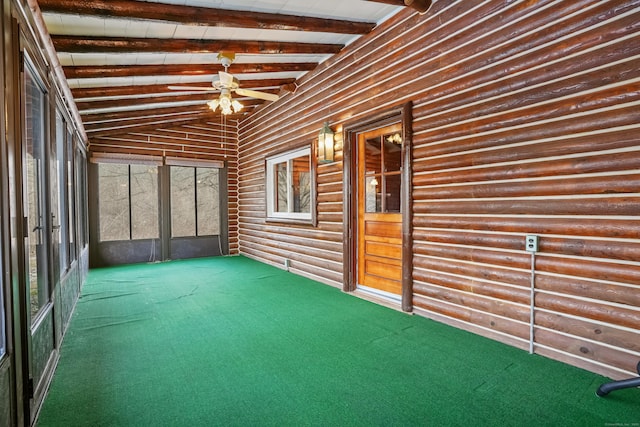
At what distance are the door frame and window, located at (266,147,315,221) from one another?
1.14 meters

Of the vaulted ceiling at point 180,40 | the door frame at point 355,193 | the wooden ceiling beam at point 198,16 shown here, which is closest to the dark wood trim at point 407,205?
the door frame at point 355,193

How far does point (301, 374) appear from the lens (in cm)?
253

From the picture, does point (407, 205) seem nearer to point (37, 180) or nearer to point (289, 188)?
point (289, 188)

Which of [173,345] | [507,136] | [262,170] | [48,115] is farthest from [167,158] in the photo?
[507,136]

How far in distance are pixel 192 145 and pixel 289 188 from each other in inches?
123

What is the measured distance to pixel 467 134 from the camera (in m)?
3.35

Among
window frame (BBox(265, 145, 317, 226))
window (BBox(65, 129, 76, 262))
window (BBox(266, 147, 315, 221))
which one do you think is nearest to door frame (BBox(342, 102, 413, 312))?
window frame (BBox(265, 145, 317, 226))

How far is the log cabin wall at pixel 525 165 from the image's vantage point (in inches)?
94.8

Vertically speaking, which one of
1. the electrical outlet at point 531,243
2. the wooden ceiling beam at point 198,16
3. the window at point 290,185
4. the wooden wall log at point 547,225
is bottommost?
the electrical outlet at point 531,243

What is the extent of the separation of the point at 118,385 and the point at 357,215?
3.45 meters

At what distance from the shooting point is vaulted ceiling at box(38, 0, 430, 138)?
3.32m

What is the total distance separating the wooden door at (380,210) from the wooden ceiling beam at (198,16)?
1.43 meters

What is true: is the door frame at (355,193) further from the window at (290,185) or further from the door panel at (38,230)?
the door panel at (38,230)

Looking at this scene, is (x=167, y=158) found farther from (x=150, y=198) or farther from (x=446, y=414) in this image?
(x=446, y=414)
